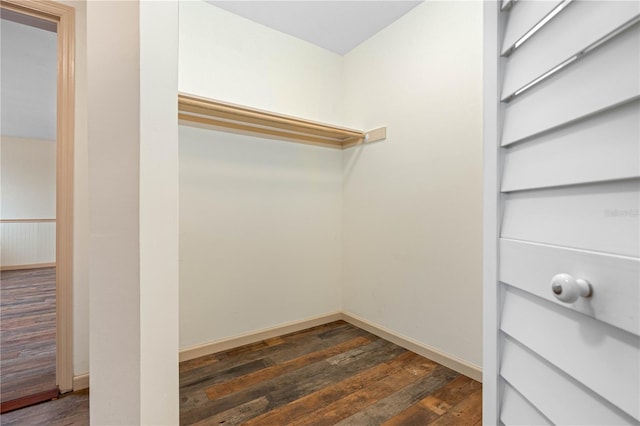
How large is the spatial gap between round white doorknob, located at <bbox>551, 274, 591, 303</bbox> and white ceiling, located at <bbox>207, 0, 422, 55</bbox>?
2298mm

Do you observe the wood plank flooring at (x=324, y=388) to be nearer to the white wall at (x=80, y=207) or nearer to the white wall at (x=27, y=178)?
the white wall at (x=80, y=207)

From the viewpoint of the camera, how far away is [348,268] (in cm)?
264

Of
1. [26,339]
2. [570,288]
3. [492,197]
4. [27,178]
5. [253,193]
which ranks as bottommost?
[26,339]

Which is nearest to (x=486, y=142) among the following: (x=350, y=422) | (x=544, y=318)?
(x=544, y=318)

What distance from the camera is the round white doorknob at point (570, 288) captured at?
33 cm

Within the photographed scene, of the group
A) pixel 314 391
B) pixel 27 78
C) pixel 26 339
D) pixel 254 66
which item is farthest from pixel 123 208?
pixel 27 78

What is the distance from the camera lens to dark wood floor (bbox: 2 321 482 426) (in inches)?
55.3

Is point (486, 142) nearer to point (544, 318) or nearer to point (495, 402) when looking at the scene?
point (544, 318)

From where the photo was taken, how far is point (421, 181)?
2.04 m

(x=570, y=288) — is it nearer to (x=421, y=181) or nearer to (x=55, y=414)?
(x=421, y=181)

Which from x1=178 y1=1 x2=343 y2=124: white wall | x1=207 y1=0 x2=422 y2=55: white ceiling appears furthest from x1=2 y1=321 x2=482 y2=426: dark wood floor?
x1=207 y1=0 x2=422 y2=55: white ceiling

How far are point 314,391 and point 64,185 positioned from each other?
71.5 inches

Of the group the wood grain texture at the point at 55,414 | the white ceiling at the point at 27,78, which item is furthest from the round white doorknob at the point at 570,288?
the white ceiling at the point at 27,78

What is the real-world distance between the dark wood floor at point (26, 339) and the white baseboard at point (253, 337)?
755 millimetres
